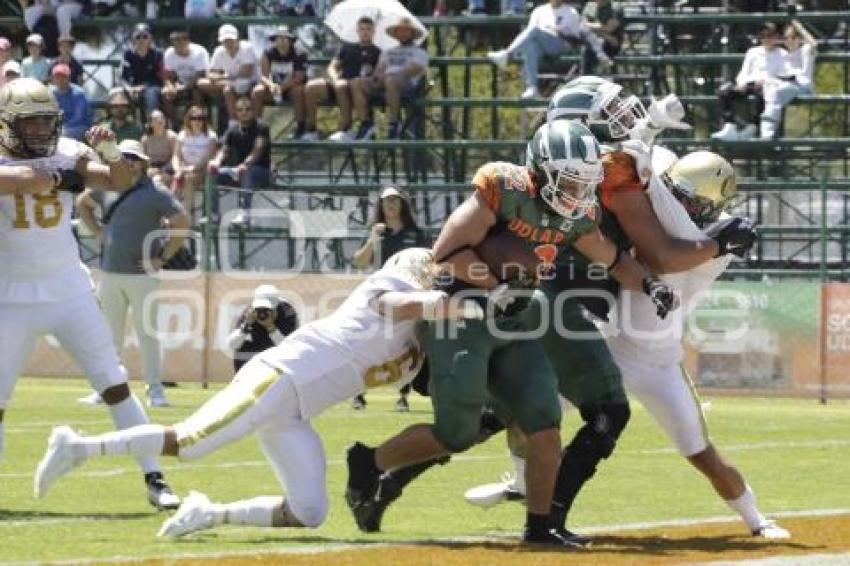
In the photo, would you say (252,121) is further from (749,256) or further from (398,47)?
(749,256)

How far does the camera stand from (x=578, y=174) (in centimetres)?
734

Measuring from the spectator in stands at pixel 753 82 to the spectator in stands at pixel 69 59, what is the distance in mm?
6734

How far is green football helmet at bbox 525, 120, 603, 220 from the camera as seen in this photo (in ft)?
24.1

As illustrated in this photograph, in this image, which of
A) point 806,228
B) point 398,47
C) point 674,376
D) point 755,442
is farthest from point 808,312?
point 674,376

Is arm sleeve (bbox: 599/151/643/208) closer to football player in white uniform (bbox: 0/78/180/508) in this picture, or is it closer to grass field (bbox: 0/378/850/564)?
grass field (bbox: 0/378/850/564)

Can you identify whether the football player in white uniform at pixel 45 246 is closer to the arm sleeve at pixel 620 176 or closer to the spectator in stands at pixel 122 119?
the arm sleeve at pixel 620 176

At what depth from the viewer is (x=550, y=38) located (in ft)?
68.3

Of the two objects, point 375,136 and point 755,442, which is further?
point 375,136

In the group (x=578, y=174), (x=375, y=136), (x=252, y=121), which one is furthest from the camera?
(x=375, y=136)

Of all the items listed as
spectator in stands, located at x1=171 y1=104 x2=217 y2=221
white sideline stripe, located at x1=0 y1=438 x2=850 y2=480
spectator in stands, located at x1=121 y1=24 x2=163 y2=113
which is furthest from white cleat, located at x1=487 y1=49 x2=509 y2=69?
white sideline stripe, located at x1=0 y1=438 x2=850 y2=480

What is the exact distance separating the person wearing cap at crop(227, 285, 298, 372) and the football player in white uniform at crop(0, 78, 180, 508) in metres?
5.11

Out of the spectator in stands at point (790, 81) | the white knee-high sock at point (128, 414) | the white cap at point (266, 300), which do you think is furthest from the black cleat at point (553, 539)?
the spectator in stands at point (790, 81)

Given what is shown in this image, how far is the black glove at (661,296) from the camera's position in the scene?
7.64 meters

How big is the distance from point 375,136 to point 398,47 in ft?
4.05
